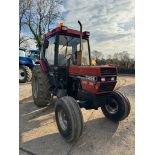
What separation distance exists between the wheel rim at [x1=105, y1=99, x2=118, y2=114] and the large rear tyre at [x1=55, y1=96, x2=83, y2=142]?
69 cm

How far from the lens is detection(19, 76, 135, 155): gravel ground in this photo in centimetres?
199

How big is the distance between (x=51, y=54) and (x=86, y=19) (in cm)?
78

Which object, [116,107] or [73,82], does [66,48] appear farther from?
[116,107]

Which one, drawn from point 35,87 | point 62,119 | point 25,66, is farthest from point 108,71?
point 25,66

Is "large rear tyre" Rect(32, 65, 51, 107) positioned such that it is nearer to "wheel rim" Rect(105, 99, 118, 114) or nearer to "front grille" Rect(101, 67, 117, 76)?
"wheel rim" Rect(105, 99, 118, 114)

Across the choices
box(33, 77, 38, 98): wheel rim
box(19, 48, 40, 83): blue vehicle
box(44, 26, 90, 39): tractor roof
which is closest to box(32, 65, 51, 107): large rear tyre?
box(33, 77, 38, 98): wheel rim

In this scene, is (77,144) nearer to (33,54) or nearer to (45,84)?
(45,84)

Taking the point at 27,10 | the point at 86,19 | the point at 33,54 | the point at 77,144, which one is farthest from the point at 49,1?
the point at 33,54

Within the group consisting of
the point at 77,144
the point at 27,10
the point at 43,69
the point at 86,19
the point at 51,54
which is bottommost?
the point at 77,144

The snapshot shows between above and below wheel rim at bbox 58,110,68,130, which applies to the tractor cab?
above

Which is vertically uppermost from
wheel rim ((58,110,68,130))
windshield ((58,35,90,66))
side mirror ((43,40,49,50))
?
side mirror ((43,40,49,50))
